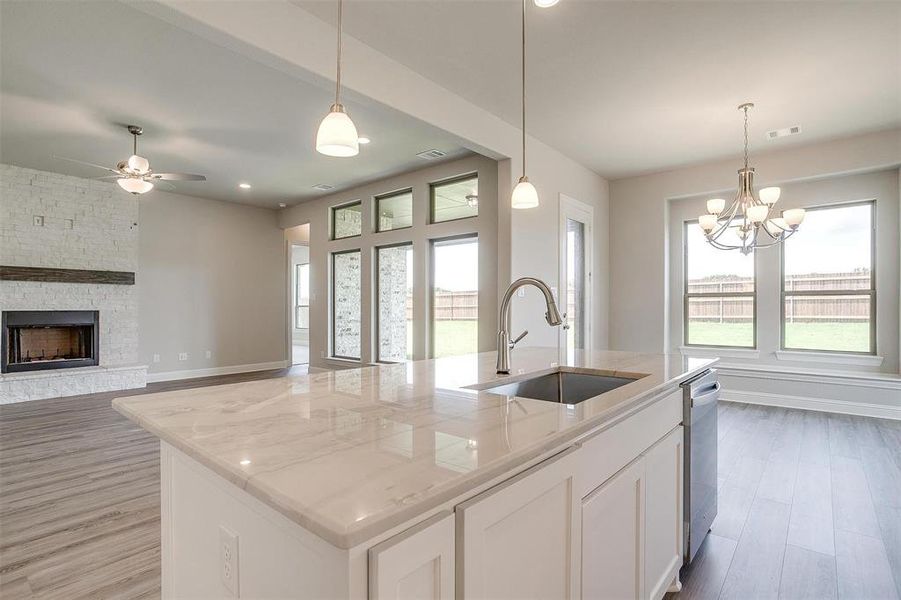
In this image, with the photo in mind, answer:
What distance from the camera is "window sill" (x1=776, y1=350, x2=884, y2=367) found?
Answer: 490cm

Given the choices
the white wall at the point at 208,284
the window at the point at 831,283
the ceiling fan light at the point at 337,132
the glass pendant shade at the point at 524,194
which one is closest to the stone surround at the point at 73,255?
the white wall at the point at 208,284

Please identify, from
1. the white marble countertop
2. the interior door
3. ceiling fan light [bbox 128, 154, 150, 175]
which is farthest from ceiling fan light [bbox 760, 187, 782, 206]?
ceiling fan light [bbox 128, 154, 150, 175]

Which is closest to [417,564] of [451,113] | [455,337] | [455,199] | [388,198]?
[451,113]

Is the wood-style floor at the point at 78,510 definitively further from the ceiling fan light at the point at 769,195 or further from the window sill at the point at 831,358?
the window sill at the point at 831,358

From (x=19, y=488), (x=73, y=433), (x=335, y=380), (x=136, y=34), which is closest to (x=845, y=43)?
(x=335, y=380)

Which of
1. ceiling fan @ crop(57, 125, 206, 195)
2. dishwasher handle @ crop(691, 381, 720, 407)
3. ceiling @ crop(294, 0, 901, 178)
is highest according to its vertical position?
ceiling @ crop(294, 0, 901, 178)

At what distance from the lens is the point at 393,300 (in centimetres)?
638

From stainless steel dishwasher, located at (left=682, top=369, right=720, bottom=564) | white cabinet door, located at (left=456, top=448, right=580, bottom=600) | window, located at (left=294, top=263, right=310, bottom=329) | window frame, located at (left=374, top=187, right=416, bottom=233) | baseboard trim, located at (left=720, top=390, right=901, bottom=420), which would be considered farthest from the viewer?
window, located at (left=294, top=263, right=310, bottom=329)

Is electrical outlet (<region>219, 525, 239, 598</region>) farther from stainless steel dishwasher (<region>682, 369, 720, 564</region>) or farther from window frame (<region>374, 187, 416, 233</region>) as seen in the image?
window frame (<region>374, 187, 416, 233</region>)

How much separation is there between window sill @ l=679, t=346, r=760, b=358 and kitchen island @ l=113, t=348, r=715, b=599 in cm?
489

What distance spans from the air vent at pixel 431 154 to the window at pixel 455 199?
15.1 inches

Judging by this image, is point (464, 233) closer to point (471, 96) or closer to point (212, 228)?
point (471, 96)

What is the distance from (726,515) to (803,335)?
3.87m

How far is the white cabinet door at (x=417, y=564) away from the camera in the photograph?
0.63 metres
